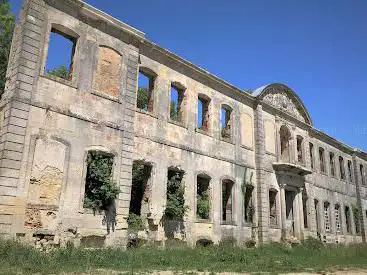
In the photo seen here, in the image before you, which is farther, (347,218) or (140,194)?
(347,218)

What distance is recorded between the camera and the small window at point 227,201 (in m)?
18.2

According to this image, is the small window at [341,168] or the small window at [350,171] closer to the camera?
the small window at [341,168]

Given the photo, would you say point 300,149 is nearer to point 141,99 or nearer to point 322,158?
point 322,158

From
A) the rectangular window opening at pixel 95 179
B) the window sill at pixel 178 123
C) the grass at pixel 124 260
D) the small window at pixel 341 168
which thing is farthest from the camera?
the small window at pixel 341 168

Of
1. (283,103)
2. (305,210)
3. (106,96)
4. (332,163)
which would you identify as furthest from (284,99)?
(106,96)

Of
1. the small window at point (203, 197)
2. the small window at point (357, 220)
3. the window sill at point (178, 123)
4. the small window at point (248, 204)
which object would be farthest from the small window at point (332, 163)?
the window sill at point (178, 123)

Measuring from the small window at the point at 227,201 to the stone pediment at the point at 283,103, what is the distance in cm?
618

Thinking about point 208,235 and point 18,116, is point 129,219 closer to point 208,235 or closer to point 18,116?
point 208,235

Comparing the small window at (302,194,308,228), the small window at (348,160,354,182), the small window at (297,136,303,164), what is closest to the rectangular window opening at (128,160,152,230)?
the small window at (302,194,308,228)

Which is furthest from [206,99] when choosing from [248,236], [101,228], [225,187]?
[101,228]

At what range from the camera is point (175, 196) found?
51.4ft

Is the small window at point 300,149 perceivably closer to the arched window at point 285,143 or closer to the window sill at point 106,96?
the arched window at point 285,143

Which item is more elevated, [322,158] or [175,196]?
[322,158]

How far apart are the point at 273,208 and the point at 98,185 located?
11.5 metres
